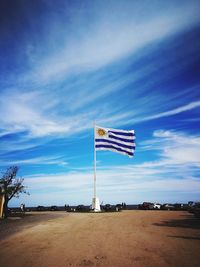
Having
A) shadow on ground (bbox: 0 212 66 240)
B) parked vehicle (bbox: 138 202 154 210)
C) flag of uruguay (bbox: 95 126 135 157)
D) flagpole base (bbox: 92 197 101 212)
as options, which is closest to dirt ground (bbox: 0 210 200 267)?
shadow on ground (bbox: 0 212 66 240)

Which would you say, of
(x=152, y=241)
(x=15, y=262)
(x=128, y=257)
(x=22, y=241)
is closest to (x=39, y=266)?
(x=15, y=262)

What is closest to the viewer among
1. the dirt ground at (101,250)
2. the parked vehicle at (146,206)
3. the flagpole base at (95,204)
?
the dirt ground at (101,250)

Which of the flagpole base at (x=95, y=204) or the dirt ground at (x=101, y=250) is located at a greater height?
the flagpole base at (x=95, y=204)

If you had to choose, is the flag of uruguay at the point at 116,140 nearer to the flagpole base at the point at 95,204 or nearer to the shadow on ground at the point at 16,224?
the flagpole base at the point at 95,204

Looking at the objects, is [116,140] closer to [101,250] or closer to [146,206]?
[101,250]

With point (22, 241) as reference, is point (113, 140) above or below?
above

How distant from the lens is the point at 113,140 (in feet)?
100

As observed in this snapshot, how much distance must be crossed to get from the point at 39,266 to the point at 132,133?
79.4 ft

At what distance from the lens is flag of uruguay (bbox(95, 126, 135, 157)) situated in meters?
30.5

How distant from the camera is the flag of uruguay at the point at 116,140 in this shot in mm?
30453

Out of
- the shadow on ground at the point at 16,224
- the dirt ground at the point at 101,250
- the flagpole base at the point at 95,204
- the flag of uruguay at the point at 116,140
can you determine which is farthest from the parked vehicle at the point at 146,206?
the dirt ground at the point at 101,250

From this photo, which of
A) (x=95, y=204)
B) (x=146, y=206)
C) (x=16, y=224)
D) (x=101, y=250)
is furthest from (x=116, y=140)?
(x=146, y=206)

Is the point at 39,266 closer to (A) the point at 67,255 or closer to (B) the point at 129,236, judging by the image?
(A) the point at 67,255

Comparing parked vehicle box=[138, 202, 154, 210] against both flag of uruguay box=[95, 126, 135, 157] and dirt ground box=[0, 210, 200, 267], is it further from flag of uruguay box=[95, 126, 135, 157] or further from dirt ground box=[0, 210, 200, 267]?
dirt ground box=[0, 210, 200, 267]
